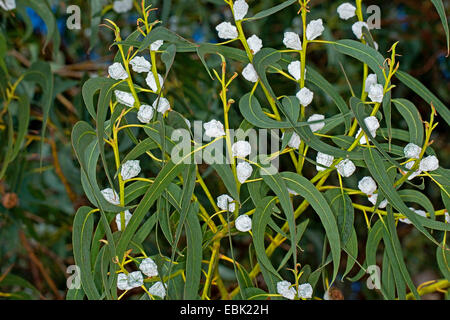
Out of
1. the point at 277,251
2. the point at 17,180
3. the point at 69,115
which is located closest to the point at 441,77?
the point at 277,251

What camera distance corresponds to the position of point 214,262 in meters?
0.49

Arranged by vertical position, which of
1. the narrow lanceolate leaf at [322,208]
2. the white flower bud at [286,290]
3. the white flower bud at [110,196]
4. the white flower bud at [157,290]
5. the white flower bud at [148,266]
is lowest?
the white flower bud at [286,290]

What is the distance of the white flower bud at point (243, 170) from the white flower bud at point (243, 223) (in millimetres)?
37

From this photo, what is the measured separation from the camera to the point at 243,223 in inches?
18.1

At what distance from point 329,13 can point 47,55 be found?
2.02 ft

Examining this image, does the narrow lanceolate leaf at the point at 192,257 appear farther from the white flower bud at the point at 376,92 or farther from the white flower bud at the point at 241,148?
the white flower bud at the point at 376,92

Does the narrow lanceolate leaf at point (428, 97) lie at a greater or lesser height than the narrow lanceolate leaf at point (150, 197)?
greater

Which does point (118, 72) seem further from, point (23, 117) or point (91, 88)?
point (23, 117)

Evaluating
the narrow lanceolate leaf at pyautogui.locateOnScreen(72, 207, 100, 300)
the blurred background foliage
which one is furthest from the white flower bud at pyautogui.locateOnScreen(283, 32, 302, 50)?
the blurred background foliage

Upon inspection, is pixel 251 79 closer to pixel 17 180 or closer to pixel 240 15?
pixel 240 15

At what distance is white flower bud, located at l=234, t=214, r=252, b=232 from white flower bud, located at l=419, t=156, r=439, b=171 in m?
0.14

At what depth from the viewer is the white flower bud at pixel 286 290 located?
0.47 metres

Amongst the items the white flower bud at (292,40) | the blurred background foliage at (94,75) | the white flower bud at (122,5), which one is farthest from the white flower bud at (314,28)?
the white flower bud at (122,5)

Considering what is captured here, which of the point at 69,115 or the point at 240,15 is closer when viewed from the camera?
the point at 240,15
